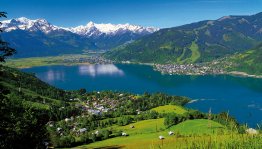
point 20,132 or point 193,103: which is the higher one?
point 20,132

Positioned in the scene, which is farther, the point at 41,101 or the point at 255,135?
the point at 41,101

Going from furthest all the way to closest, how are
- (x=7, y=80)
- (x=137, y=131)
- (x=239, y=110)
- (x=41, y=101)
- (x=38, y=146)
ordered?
(x=7, y=80)
(x=41, y=101)
(x=239, y=110)
(x=137, y=131)
(x=38, y=146)

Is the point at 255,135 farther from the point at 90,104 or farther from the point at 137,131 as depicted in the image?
the point at 90,104

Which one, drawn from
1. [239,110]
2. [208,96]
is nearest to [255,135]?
[239,110]

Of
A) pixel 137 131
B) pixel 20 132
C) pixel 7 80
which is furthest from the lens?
pixel 7 80

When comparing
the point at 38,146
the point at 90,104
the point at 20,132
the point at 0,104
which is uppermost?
the point at 0,104

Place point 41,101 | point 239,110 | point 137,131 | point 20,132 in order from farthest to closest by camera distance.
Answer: point 41,101, point 239,110, point 137,131, point 20,132

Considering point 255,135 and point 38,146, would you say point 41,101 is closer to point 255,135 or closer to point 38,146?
point 38,146

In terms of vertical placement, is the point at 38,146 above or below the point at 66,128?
above

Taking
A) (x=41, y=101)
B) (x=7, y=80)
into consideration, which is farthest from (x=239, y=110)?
(x=7, y=80)
